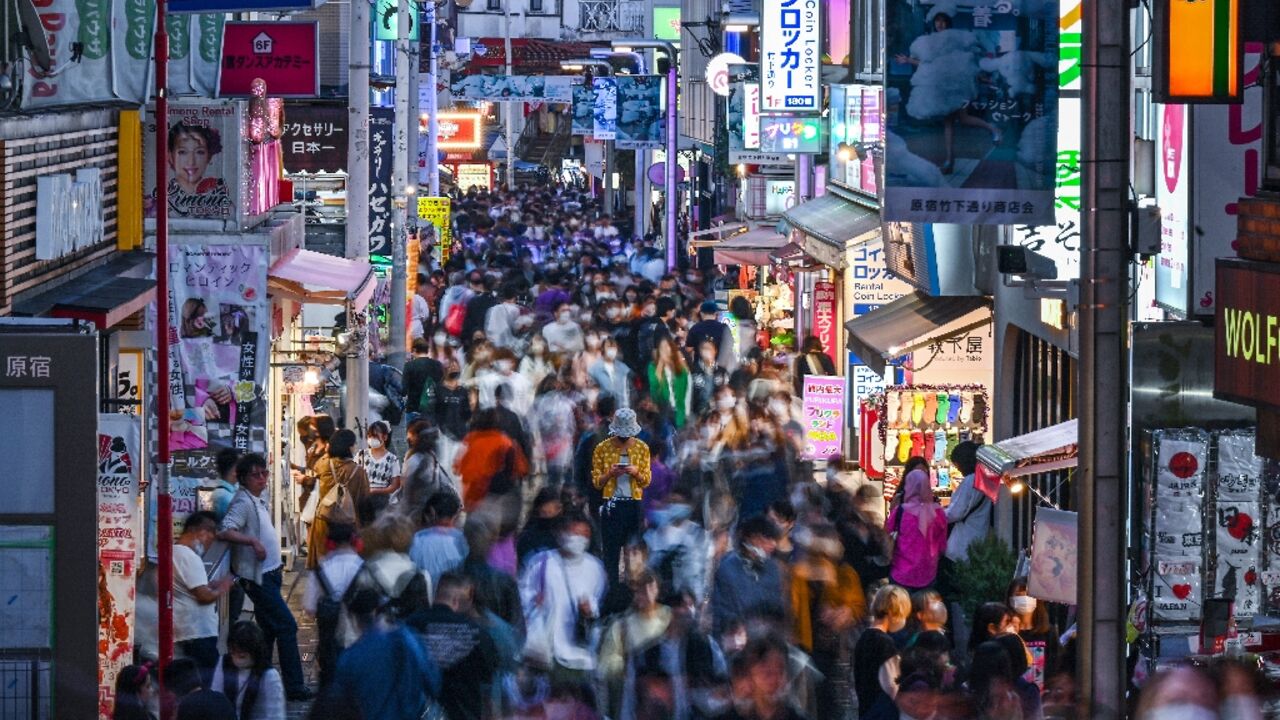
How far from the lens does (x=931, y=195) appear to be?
10.8m

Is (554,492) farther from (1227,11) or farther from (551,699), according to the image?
(1227,11)

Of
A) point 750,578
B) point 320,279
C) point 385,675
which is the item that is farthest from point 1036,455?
point 320,279

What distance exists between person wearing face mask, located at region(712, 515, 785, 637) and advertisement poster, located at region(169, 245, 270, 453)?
5.66 m

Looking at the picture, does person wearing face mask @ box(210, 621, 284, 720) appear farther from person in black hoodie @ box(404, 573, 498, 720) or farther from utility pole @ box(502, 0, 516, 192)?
utility pole @ box(502, 0, 516, 192)

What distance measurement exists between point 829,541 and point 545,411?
655 cm

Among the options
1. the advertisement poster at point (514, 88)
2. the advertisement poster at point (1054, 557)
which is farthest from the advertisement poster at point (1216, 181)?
the advertisement poster at point (514, 88)

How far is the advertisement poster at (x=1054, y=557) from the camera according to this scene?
11.2 metres

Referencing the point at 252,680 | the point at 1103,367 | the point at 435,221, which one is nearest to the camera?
the point at 1103,367

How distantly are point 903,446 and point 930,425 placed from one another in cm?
30

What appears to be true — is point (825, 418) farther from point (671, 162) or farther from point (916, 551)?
point (671, 162)

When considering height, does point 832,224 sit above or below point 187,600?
above

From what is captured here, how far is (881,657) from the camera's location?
34.3 feet

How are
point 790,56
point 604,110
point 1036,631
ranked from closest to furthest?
point 1036,631
point 790,56
point 604,110

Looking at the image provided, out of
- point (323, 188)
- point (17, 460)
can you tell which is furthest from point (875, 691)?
point (323, 188)
